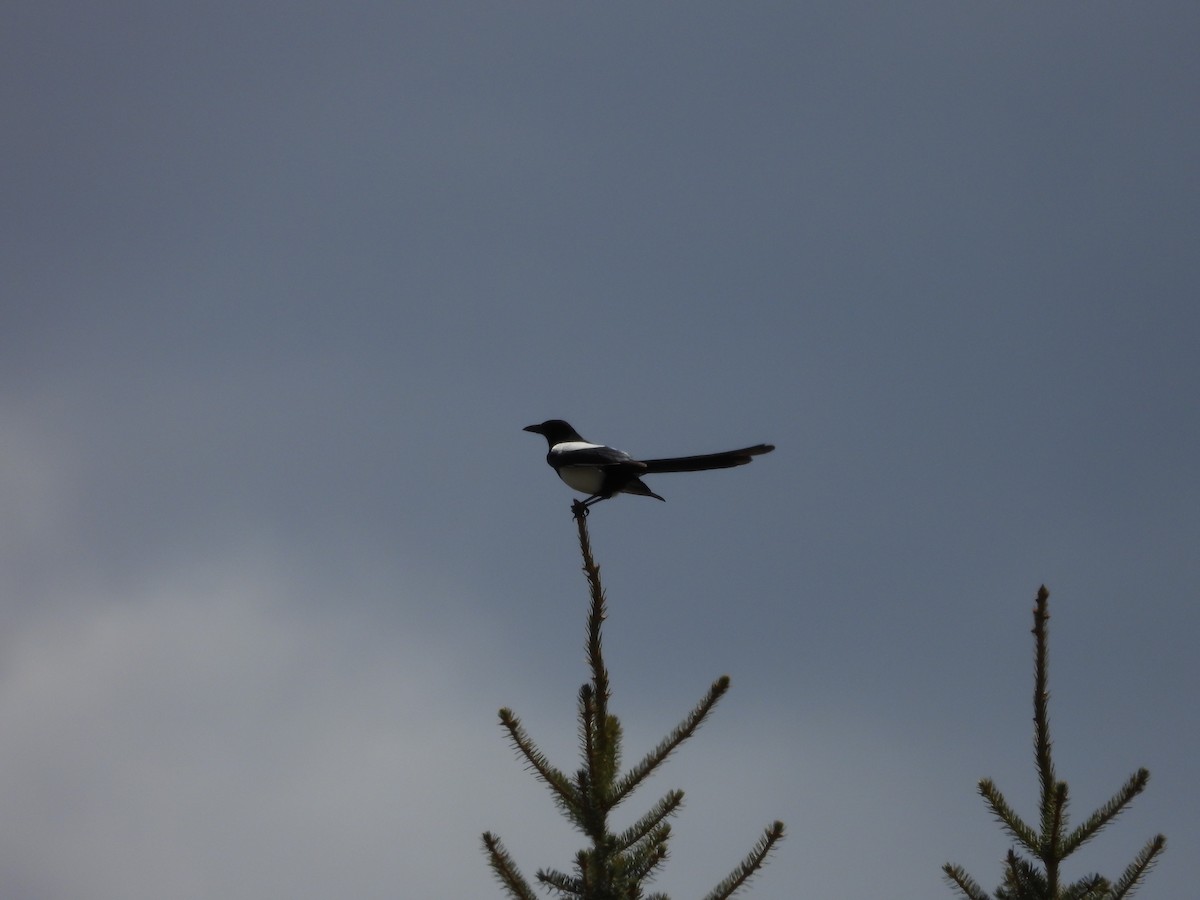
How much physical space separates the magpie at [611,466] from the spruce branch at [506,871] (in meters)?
3.96

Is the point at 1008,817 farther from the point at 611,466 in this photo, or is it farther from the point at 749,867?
the point at 611,466

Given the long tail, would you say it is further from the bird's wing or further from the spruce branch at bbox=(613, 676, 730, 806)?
the spruce branch at bbox=(613, 676, 730, 806)

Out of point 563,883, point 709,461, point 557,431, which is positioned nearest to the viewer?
point 563,883

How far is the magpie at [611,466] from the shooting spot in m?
7.83

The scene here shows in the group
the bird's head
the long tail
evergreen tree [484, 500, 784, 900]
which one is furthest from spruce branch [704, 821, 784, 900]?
the bird's head

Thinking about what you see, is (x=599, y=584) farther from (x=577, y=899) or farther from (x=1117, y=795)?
(x=1117, y=795)

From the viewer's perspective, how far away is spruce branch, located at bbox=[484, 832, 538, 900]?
4.10 meters

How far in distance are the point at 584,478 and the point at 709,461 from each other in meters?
1.25

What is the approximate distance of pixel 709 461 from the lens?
784cm

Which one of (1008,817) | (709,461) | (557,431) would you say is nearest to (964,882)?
(1008,817)

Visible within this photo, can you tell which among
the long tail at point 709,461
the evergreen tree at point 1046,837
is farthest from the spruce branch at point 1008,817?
the long tail at point 709,461

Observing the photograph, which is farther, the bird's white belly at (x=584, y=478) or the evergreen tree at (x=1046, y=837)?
the bird's white belly at (x=584, y=478)

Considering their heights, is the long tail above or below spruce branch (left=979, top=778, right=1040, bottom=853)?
above

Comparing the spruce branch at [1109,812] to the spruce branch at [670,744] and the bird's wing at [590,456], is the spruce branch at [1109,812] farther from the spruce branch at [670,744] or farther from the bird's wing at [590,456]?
the bird's wing at [590,456]
